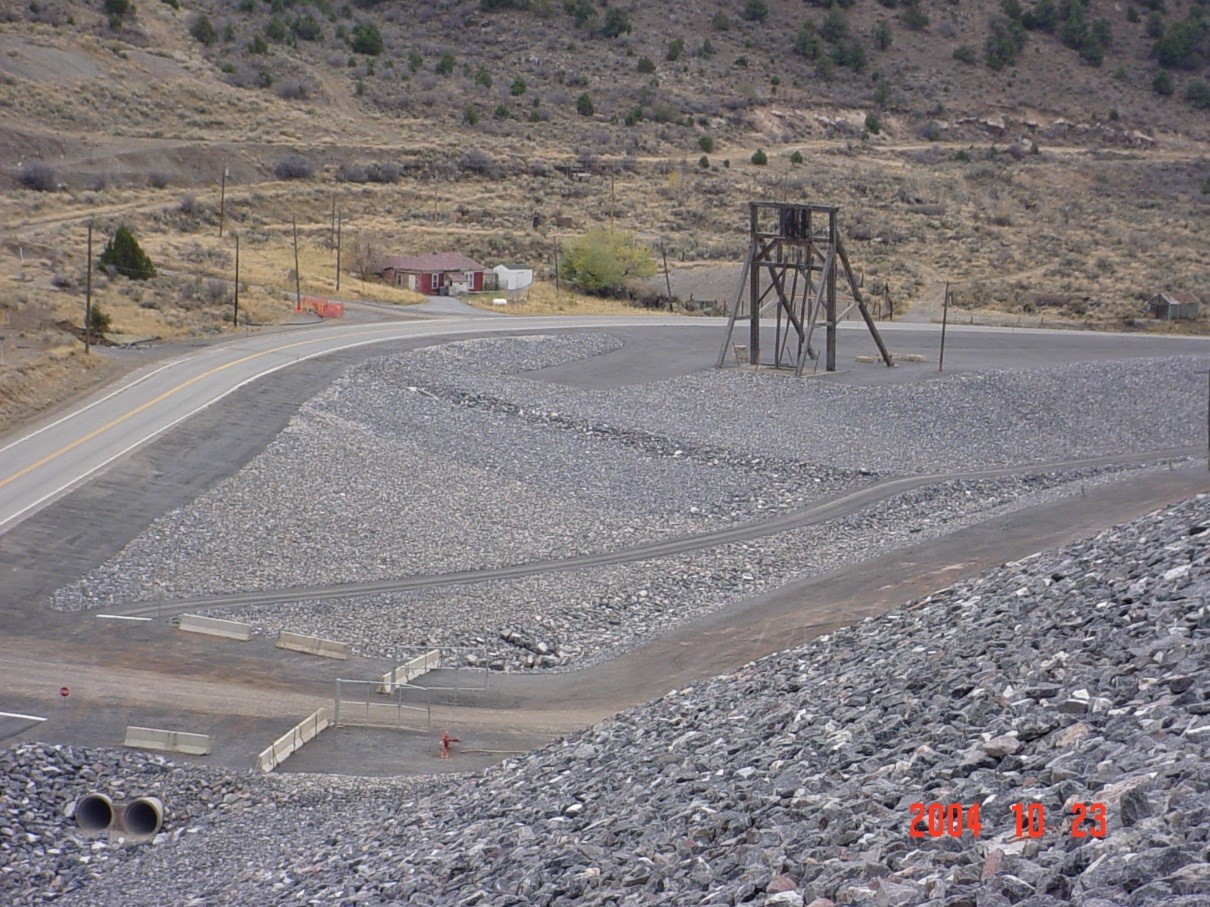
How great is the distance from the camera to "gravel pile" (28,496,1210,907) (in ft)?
30.2

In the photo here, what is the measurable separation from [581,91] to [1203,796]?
102m

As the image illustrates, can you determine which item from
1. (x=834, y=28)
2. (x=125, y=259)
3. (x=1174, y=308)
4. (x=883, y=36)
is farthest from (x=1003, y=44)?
(x=125, y=259)

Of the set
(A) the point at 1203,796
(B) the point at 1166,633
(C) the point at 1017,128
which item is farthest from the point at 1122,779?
(C) the point at 1017,128

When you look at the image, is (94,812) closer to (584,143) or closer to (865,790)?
(865,790)

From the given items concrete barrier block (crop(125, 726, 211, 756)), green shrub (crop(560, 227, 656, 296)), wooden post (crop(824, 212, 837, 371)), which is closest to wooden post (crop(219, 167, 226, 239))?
green shrub (crop(560, 227, 656, 296))

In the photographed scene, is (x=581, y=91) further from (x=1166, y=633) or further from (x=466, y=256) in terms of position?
(x=1166, y=633)

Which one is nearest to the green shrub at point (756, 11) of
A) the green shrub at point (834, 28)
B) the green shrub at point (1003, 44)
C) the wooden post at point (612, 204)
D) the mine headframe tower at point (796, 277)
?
the green shrub at point (834, 28)

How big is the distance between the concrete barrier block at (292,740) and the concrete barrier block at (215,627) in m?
3.85

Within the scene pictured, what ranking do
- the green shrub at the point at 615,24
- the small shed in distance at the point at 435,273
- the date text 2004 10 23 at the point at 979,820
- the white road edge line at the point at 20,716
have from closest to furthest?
1. the date text 2004 10 23 at the point at 979,820
2. the white road edge line at the point at 20,716
3. the small shed in distance at the point at 435,273
4. the green shrub at the point at 615,24

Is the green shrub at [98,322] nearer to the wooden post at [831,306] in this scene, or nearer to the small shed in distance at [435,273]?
the small shed in distance at [435,273]

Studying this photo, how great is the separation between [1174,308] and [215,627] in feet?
167

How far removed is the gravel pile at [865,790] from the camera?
9.20 m

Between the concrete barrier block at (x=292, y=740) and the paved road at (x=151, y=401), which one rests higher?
the paved road at (x=151, y=401)

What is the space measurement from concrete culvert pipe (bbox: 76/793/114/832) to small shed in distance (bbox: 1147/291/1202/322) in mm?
55552
